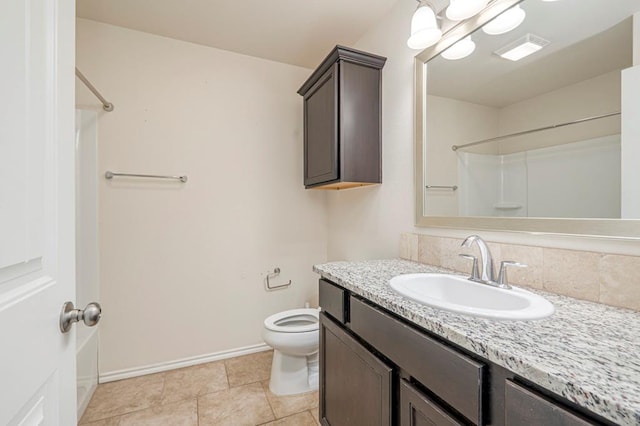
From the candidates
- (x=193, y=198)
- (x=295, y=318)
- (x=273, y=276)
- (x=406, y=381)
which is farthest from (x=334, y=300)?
(x=193, y=198)

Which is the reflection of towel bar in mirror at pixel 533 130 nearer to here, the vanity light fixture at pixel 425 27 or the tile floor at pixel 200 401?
the vanity light fixture at pixel 425 27

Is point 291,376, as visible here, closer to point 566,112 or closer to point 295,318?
point 295,318

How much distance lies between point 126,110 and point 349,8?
1.66 metres

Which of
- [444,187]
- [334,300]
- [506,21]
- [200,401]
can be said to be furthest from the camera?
[200,401]

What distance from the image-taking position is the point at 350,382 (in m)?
1.12

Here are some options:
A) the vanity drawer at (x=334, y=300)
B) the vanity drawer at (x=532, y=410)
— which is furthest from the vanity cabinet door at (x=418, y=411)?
the vanity drawer at (x=334, y=300)

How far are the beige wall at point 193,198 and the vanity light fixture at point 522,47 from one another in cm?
162

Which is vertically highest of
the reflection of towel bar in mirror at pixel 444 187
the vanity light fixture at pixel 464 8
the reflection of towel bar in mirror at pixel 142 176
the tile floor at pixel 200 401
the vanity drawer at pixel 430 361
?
the vanity light fixture at pixel 464 8

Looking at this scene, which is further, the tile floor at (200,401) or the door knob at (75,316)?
the tile floor at (200,401)

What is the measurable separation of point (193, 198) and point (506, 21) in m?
2.09

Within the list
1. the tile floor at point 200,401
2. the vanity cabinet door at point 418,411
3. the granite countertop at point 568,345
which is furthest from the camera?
the tile floor at point 200,401

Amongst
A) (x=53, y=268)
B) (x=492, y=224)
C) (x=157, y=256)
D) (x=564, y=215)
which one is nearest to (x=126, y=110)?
(x=157, y=256)

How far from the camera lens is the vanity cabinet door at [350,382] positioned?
924 mm

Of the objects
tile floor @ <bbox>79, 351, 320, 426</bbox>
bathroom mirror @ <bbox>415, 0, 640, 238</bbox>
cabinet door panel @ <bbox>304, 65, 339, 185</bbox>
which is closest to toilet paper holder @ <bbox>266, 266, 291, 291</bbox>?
tile floor @ <bbox>79, 351, 320, 426</bbox>
